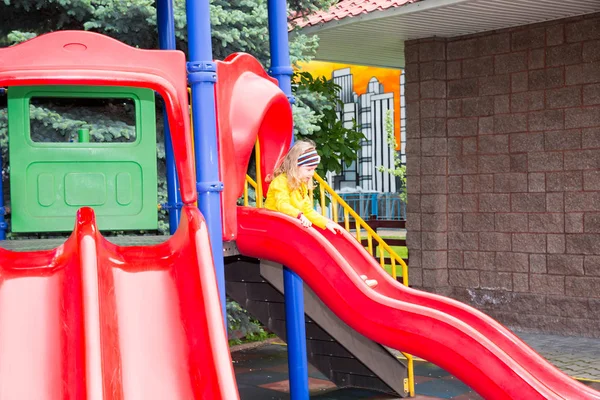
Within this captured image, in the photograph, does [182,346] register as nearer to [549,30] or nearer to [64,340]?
[64,340]

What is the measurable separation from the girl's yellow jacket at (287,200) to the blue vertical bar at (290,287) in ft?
1.97

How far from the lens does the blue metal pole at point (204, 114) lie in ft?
16.9

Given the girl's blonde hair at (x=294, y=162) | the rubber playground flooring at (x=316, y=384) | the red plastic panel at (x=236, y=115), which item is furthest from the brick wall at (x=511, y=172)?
the red plastic panel at (x=236, y=115)

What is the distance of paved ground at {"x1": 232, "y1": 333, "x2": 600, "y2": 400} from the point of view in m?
7.33

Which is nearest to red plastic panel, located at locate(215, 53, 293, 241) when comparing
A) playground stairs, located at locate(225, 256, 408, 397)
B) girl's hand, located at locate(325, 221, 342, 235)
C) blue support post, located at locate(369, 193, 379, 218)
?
girl's hand, located at locate(325, 221, 342, 235)

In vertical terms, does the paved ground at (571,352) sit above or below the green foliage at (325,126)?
below

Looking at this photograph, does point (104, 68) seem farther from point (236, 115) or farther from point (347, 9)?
point (347, 9)

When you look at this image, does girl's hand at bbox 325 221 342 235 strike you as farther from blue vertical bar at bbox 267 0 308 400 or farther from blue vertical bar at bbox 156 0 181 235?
blue vertical bar at bbox 156 0 181 235

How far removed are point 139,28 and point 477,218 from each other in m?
4.59

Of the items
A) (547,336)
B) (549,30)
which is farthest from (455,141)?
(547,336)

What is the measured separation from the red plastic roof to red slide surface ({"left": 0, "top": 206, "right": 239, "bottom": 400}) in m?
4.93

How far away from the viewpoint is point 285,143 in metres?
6.39

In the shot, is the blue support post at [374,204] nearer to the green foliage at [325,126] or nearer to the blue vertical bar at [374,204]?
the blue vertical bar at [374,204]

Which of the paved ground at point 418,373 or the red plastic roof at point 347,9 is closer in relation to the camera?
the paved ground at point 418,373
